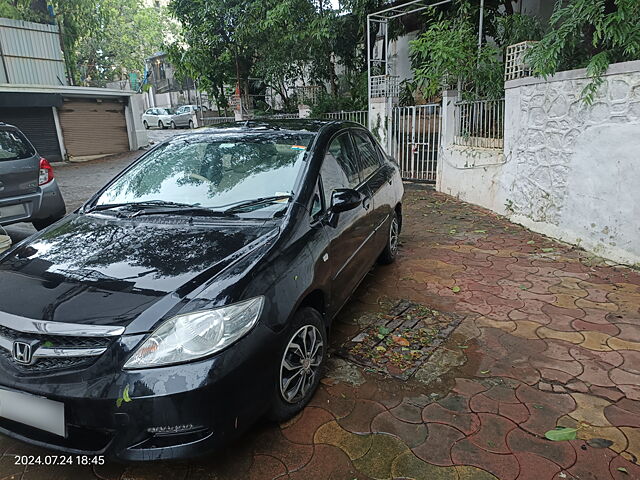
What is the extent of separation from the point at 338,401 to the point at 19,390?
155cm

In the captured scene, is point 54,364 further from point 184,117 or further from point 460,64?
point 184,117

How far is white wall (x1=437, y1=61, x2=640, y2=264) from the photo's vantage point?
436 centimetres

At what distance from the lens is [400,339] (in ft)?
10.6

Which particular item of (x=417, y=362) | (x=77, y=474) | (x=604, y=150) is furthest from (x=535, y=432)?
(x=604, y=150)

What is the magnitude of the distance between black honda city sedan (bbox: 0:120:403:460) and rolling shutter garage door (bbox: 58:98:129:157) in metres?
14.4

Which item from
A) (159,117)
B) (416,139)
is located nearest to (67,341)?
(416,139)

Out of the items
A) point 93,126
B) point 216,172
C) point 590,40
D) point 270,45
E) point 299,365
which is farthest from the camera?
point 93,126

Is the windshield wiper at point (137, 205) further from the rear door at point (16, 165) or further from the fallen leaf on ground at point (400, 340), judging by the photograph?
the rear door at point (16, 165)

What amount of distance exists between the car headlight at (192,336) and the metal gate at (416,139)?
7272 millimetres

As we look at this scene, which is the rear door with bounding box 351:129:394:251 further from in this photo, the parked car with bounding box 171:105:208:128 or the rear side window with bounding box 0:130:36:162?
the parked car with bounding box 171:105:208:128

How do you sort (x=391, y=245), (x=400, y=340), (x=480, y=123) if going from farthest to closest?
(x=480, y=123), (x=391, y=245), (x=400, y=340)

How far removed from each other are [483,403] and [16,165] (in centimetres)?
581

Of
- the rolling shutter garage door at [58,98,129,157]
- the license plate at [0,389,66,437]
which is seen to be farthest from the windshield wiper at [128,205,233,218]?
the rolling shutter garage door at [58,98,129,157]

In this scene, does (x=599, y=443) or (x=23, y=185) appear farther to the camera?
(x=23, y=185)
